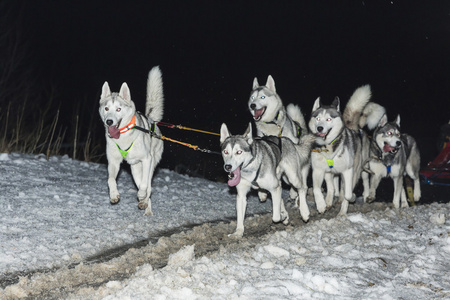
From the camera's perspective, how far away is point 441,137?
8000mm

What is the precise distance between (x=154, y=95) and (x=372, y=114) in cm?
304

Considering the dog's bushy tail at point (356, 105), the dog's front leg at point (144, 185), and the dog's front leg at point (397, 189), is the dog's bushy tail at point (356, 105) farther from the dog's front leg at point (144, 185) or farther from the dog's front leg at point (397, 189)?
the dog's front leg at point (144, 185)

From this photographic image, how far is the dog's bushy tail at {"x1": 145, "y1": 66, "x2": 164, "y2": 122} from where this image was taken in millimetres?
5887

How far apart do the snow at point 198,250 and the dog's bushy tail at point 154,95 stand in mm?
1177

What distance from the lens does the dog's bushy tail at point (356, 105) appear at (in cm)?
625

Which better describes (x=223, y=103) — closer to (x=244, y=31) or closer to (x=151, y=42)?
(x=151, y=42)

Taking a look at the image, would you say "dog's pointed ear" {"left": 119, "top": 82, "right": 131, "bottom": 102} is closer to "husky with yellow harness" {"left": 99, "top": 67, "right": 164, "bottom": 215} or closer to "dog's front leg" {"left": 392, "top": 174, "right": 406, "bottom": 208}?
"husky with yellow harness" {"left": 99, "top": 67, "right": 164, "bottom": 215}

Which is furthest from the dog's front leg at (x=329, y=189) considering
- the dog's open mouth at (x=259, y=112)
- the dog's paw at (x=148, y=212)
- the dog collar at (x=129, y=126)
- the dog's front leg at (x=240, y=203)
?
the dog collar at (x=129, y=126)

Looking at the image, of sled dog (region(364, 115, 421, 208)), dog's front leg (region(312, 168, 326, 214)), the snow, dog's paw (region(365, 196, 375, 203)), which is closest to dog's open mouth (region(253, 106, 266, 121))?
dog's front leg (region(312, 168, 326, 214))

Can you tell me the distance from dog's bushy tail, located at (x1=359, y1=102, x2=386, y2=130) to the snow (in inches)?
46.2

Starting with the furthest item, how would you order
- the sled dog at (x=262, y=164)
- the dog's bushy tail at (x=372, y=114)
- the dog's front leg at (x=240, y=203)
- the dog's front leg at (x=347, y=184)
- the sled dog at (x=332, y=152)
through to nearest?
the dog's bushy tail at (x=372, y=114) → the dog's front leg at (x=347, y=184) → the sled dog at (x=332, y=152) → the dog's front leg at (x=240, y=203) → the sled dog at (x=262, y=164)

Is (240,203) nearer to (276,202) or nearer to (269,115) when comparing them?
(276,202)

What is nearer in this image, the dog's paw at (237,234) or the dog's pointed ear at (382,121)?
the dog's paw at (237,234)

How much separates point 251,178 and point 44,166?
4.39 meters
